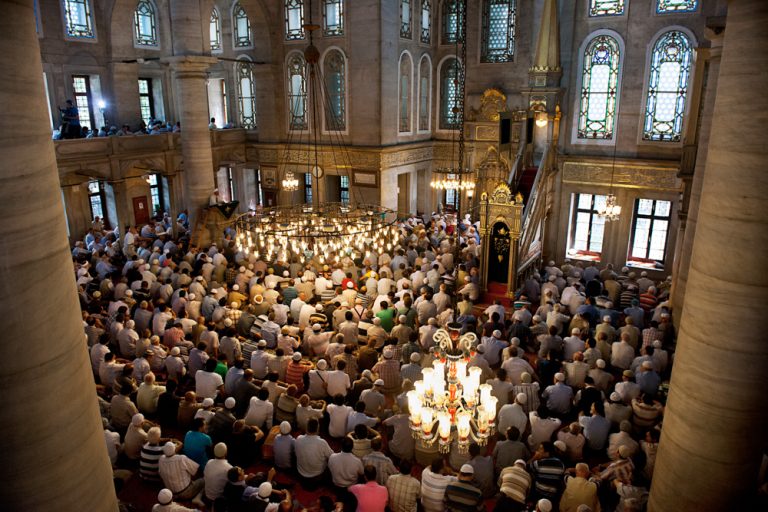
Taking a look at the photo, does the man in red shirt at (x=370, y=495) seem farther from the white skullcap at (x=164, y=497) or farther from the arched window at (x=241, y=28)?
the arched window at (x=241, y=28)

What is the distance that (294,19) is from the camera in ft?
61.0

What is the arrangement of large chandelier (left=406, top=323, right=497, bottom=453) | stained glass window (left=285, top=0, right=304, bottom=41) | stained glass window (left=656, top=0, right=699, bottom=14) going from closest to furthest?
large chandelier (left=406, top=323, right=497, bottom=453), stained glass window (left=656, top=0, right=699, bottom=14), stained glass window (left=285, top=0, right=304, bottom=41)

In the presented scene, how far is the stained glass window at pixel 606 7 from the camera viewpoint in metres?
14.3

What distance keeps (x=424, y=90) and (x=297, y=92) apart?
4.49 meters

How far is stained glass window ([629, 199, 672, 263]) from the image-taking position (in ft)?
49.0

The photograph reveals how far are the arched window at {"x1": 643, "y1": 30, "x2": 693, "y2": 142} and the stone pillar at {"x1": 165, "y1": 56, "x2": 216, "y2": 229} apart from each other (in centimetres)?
1140

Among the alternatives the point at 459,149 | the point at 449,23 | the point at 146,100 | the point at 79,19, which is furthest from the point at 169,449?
the point at 146,100

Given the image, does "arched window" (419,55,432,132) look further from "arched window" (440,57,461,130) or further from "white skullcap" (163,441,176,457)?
"white skullcap" (163,441,176,457)

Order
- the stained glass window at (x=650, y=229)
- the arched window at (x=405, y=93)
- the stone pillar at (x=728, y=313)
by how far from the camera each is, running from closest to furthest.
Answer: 1. the stone pillar at (x=728, y=313)
2. the stained glass window at (x=650, y=229)
3. the arched window at (x=405, y=93)

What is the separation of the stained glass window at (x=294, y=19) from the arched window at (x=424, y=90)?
427 cm

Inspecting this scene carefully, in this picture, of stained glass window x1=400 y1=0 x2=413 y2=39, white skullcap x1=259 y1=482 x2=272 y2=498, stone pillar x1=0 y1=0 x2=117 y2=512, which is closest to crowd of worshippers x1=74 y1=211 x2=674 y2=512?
white skullcap x1=259 y1=482 x2=272 y2=498

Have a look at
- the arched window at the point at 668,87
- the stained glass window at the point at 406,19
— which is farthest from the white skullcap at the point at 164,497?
the stained glass window at the point at 406,19

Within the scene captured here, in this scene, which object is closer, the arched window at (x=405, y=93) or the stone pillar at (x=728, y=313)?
the stone pillar at (x=728, y=313)

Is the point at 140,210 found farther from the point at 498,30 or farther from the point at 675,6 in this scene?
the point at 675,6
